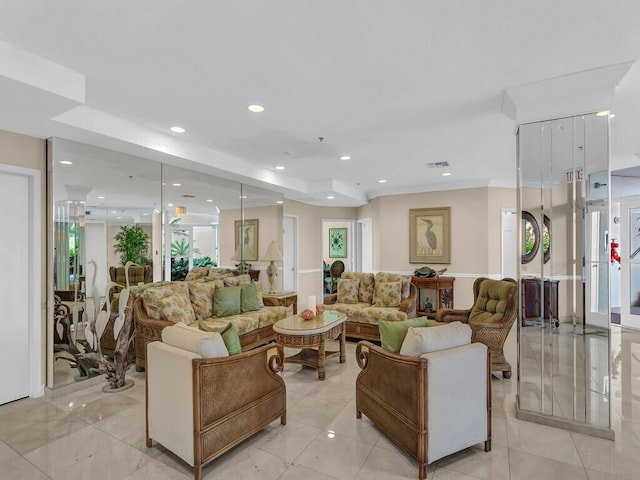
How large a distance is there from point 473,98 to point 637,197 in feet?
15.2

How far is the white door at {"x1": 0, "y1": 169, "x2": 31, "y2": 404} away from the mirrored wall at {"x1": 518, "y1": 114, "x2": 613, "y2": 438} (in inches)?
170

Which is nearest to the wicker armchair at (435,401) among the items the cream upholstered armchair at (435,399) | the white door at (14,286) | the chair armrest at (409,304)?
the cream upholstered armchair at (435,399)

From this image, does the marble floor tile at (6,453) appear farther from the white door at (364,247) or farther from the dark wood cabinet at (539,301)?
the white door at (364,247)

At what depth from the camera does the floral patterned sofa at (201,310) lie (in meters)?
3.91

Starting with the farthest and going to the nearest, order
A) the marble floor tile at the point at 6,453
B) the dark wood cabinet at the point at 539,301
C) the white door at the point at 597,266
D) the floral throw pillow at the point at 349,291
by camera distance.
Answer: the floral throw pillow at the point at 349,291
the dark wood cabinet at the point at 539,301
the white door at the point at 597,266
the marble floor tile at the point at 6,453

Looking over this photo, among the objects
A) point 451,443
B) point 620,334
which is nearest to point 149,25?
point 451,443

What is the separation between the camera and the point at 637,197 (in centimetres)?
567

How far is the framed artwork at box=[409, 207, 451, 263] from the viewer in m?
6.84

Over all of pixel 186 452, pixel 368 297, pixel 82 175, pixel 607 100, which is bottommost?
pixel 186 452

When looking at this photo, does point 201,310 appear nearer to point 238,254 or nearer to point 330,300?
point 238,254

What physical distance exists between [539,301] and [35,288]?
4412 mm

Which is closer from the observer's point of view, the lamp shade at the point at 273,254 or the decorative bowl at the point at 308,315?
the decorative bowl at the point at 308,315

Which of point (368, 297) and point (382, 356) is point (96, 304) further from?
point (368, 297)

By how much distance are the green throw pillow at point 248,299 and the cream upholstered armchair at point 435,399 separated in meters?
2.80
